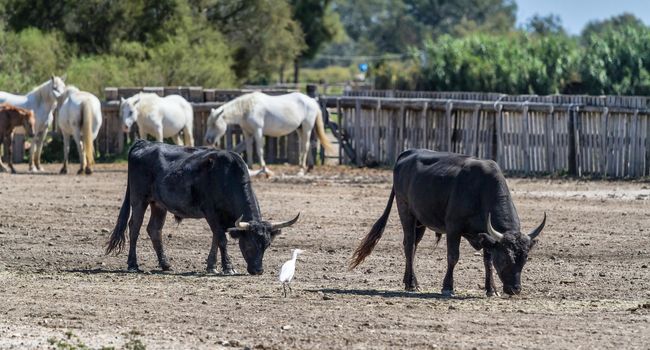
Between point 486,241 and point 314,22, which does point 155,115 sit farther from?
point 314,22

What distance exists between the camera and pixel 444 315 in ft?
43.3

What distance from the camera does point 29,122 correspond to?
31.2 m

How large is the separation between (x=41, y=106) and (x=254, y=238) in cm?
1697

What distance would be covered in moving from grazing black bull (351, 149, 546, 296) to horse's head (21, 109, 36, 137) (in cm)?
1702

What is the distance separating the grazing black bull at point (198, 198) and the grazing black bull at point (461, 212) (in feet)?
4.28

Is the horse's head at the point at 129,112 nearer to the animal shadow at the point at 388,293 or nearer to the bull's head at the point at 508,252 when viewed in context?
the animal shadow at the point at 388,293

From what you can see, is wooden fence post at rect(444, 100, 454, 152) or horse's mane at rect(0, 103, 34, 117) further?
wooden fence post at rect(444, 100, 454, 152)

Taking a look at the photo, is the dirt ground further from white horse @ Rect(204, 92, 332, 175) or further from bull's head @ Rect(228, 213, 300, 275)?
white horse @ Rect(204, 92, 332, 175)

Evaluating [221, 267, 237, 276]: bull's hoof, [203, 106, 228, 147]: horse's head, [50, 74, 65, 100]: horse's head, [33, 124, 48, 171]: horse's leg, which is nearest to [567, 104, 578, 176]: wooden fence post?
[203, 106, 228, 147]: horse's head

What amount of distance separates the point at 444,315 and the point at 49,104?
20105mm

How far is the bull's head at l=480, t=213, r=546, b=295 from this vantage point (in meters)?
14.3

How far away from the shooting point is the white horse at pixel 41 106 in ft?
102

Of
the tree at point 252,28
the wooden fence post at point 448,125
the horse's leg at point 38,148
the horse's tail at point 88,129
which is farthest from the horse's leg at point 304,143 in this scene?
the tree at point 252,28

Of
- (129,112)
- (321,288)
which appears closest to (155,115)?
(129,112)
